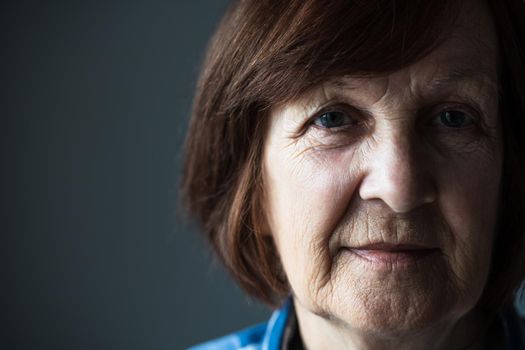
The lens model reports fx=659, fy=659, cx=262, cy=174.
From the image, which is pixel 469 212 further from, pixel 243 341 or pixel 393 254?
pixel 243 341

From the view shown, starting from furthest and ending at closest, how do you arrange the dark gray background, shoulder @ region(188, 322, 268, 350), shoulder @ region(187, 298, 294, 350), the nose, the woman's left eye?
the dark gray background → shoulder @ region(188, 322, 268, 350) → shoulder @ region(187, 298, 294, 350) → the woman's left eye → the nose

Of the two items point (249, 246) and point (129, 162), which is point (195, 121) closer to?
point (249, 246)

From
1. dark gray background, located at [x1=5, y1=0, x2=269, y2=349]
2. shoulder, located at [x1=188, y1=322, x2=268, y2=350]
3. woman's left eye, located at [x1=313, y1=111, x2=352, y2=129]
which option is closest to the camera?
woman's left eye, located at [x1=313, y1=111, x2=352, y2=129]

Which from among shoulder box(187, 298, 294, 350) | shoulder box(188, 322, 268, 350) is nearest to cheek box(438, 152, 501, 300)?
shoulder box(187, 298, 294, 350)

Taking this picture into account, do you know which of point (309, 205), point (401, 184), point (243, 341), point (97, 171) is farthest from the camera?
point (97, 171)

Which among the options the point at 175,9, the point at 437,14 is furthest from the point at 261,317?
the point at 437,14

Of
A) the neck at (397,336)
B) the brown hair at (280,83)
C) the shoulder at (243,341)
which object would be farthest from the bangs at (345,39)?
the shoulder at (243,341)

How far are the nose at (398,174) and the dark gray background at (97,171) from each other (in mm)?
850

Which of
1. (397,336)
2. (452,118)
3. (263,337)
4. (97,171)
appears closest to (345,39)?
(452,118)

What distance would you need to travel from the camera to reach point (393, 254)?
3.63 feet

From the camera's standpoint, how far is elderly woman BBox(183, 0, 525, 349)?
3.57 ft

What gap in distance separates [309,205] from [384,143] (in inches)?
6.7

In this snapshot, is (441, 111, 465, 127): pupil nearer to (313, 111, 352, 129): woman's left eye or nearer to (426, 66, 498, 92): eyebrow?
(426, 66, 498, 92): eyebrow

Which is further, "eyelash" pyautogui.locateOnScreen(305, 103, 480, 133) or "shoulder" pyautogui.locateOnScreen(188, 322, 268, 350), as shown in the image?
"shoulder" pyautogui.locateOnScreen(188, 322, 268, 350)
